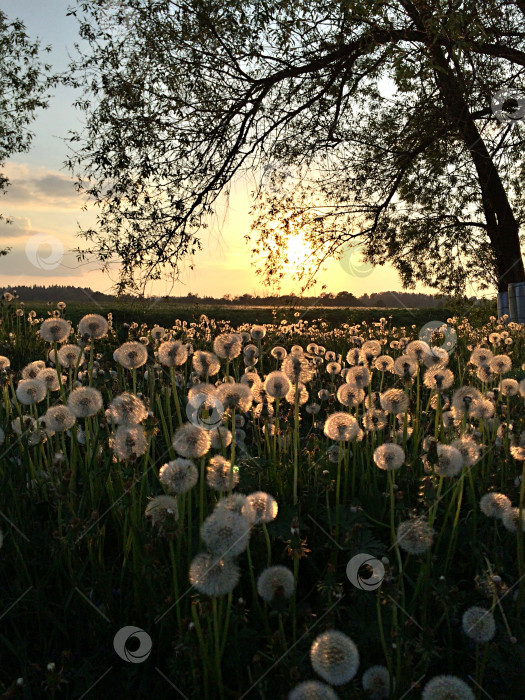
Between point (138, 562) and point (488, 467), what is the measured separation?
2.35 meters

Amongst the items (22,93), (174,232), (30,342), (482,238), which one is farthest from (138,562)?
(22,93)

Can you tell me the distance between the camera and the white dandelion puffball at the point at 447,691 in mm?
1873

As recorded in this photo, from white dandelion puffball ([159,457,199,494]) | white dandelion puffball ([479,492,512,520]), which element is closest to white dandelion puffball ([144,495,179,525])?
white dandelion puffball ([159,457,199,494])

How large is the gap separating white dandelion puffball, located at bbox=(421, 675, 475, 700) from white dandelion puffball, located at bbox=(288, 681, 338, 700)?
1.12ft

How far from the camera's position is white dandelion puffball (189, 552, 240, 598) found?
1.92m

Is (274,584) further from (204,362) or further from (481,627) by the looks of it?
(204,362)

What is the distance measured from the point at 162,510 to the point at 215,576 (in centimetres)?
60

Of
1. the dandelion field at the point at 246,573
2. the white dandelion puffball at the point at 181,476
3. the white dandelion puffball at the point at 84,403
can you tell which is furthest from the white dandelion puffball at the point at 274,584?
the white dandelion puffball at the point at 84,403

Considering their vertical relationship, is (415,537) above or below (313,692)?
above

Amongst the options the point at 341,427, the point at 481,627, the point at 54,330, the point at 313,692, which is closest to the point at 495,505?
the point at 481,627

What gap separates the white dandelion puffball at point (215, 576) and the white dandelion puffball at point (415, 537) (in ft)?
2.79

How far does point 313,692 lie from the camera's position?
177cm

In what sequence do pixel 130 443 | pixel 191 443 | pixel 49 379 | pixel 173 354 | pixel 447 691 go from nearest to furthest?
pixel 447 691 → pixel 191 443 → pixel 130 443 → pixel 173 354 → pixel 49 379

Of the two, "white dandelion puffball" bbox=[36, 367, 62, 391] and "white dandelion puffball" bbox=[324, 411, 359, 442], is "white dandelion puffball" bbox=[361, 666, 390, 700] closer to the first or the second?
"white dandelion puffball" bbox=[324, 411, 359, 442]
